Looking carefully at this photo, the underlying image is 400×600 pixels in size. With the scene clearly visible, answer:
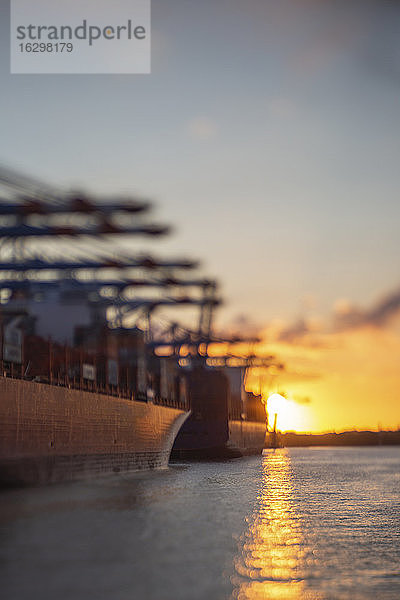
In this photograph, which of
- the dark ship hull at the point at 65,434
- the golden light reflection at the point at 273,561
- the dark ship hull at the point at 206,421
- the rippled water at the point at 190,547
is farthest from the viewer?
the dark ship hull at the point at 206,421

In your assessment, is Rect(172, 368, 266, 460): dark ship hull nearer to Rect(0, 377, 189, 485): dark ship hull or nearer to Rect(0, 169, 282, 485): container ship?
Rect(0, 169, 282, 485): container ship

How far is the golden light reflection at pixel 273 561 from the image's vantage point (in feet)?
43.4

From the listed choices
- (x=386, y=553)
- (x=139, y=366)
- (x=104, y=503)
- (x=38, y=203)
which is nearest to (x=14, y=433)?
(x=104, y=503)

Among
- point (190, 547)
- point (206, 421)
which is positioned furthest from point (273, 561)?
point (206, 421)

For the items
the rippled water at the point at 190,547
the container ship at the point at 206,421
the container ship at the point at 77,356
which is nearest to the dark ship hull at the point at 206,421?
the container ship at the point at 206,421

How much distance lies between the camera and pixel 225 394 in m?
77.4

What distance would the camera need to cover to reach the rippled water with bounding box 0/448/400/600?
1352cm

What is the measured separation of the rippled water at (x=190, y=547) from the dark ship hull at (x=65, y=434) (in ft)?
4.26

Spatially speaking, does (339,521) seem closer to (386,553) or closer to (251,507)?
(251,507)

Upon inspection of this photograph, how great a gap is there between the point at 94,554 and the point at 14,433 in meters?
12.2

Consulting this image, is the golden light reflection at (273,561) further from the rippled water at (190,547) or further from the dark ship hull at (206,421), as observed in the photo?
the dark ship hull at (206,421)

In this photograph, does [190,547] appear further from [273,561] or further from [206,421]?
[206,421]

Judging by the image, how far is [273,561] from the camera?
53.6 feet

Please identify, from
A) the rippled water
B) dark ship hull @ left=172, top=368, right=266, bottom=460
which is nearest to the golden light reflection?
the rippled water
